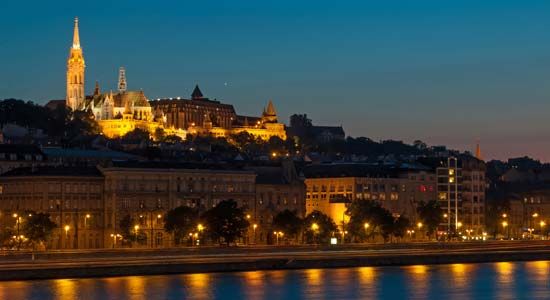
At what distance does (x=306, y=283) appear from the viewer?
9262 centimetres

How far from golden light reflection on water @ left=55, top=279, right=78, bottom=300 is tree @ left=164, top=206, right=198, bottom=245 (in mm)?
44246

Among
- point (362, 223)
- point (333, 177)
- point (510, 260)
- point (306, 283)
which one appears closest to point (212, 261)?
point (306, 283)

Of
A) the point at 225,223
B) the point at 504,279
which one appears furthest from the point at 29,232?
the point at 504,279

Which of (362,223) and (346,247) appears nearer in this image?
(346,247)

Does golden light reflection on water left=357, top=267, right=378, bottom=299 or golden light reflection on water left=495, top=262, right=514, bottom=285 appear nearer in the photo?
golden light reflection on water left=357, top=267, right=378, bottom=299

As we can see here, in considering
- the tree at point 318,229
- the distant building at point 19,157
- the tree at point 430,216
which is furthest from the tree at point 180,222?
the tree at point 430,216

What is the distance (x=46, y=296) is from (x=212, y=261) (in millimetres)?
20063

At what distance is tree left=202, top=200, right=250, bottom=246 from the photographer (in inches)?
5285

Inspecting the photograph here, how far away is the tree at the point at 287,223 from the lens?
146m

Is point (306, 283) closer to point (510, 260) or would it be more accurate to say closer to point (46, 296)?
point (46, 296)

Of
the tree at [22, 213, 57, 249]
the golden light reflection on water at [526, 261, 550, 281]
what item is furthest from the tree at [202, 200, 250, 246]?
the golden light reflection on water at [526, 261, 550, 281]

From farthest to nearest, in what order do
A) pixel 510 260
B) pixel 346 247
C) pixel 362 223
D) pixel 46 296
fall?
pixel 362 223 → pixel 346 247 → pixel 510 260 → pixel 46 296

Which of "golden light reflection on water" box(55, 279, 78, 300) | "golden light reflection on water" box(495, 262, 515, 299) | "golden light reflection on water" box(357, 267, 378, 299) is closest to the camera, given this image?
"golden light reflection on water" box(55, 279, 78, 300)

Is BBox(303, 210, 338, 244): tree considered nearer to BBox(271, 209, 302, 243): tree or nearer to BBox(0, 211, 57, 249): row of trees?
BBox(271, 209, 302, 243): tree
